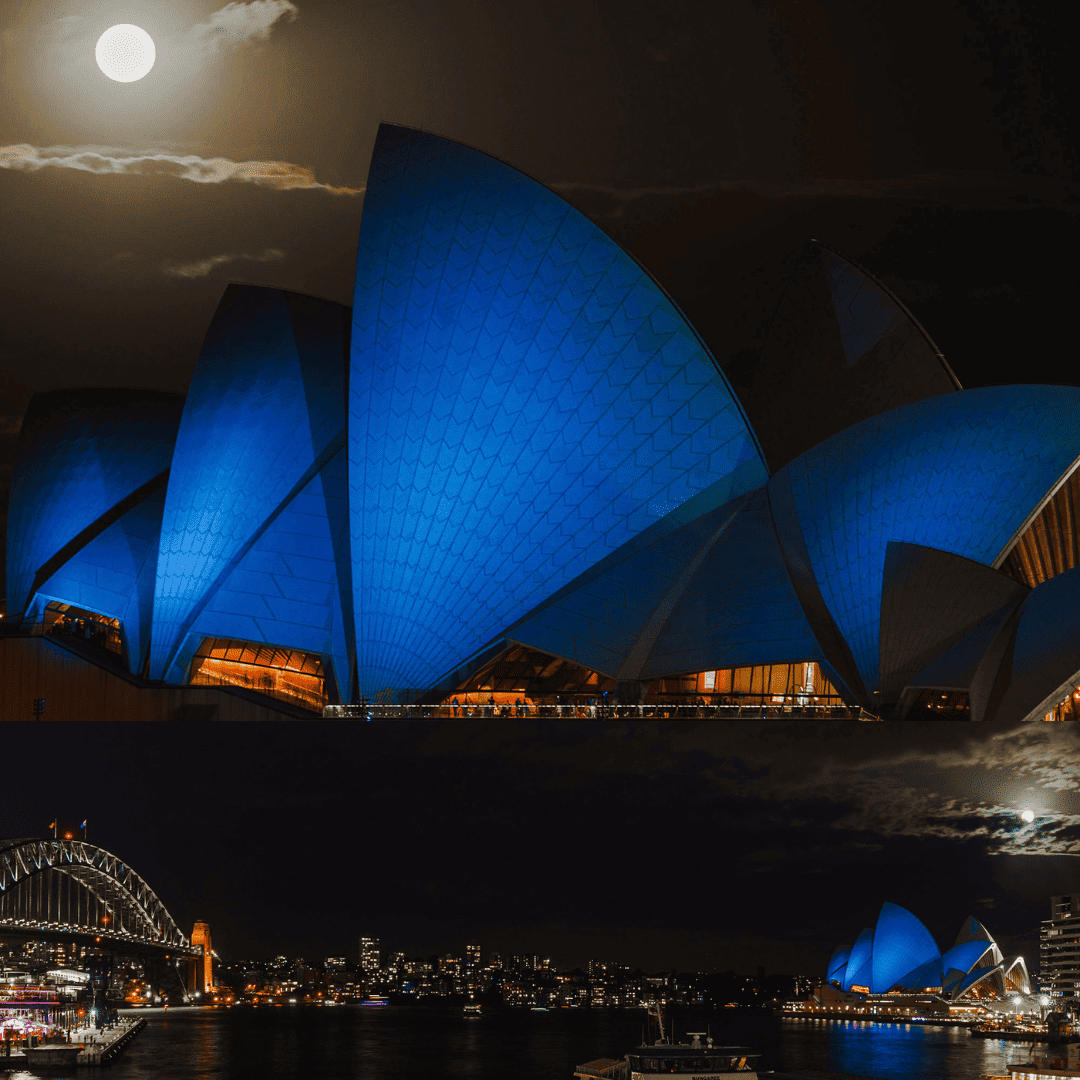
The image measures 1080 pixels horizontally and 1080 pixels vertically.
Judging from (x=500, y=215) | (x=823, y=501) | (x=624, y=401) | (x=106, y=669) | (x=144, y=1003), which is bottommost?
(x=144, y=1003)

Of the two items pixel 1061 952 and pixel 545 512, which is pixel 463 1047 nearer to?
pixel 545 512

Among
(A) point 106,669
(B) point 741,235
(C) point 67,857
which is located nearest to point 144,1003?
(C) point 67,857

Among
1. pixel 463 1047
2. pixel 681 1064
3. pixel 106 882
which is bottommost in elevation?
pixel 463 1047

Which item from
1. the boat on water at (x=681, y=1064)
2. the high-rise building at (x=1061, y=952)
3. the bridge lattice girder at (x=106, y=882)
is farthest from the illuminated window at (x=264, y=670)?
the high-rise building at (x=1061, y=952)

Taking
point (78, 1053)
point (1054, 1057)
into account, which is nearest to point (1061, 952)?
point (1054, 1057)

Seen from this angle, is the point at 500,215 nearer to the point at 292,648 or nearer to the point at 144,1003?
the point at 292,648

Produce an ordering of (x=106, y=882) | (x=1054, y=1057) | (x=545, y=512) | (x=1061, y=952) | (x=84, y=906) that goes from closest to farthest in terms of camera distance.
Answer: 1. (x=545, y=512)
2. (x=1054, y=1057)
3. (x=106, y=882)
4. (x=1061, y=952)
5. (x=84, y=906)

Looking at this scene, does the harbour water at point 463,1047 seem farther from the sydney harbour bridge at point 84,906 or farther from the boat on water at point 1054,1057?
the sydney harbour bridge at point 84,906
